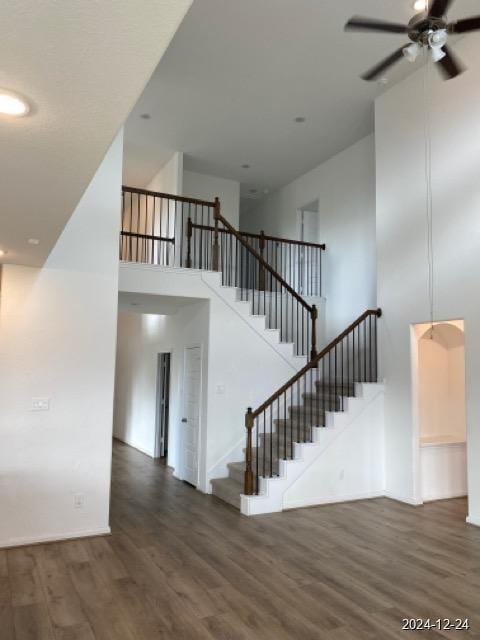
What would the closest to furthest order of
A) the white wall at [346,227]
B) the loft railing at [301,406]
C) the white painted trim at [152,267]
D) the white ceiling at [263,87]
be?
the white ceiling at [263,87]
the loft railing at [301,406]
the white painted trim at [152,267]
the white wall at [346,227]

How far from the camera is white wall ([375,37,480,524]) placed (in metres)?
5.74

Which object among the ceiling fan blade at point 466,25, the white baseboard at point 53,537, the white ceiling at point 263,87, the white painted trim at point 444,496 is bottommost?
the white painted trim at point 444,496

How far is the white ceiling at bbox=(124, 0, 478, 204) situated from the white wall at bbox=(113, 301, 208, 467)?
319cm

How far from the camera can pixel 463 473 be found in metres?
6.95

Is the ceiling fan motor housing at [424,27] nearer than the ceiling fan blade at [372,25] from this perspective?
Yes

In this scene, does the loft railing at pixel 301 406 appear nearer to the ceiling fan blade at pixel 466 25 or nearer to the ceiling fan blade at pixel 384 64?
the ceiling fan blade at pixel 384 64

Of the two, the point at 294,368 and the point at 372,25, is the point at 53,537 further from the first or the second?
the point at 372,25

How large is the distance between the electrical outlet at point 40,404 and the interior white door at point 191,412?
284 centimetres

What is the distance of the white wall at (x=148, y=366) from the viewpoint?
26.0ft

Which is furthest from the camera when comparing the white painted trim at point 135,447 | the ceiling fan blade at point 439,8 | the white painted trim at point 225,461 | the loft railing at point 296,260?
the white painted trim at point 135,447

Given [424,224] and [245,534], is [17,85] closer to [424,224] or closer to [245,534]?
[245,534]

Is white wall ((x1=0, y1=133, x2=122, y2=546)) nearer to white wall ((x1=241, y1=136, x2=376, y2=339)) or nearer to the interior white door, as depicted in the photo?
the interior white door

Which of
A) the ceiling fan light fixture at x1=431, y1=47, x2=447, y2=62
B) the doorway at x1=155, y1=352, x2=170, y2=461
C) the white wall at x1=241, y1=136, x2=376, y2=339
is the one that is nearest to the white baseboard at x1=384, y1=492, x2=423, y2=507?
the white wall at x1=241, y1=136, x2=376, y2=339

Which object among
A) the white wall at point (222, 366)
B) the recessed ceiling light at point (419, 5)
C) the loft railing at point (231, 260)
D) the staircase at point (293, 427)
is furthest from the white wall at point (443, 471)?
the recessed ceiling light at point (419, 5)
